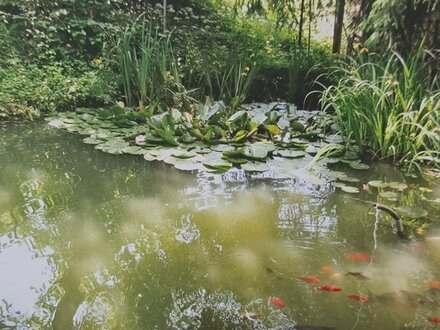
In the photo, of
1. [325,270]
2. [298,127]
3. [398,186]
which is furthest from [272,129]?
[325,270]

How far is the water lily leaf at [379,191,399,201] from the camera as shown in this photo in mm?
2641

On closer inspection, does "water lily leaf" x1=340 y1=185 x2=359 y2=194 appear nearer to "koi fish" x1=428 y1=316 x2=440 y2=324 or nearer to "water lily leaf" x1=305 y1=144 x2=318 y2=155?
"water lily leaf" x1=305 y1=144 x2=318 y2=155

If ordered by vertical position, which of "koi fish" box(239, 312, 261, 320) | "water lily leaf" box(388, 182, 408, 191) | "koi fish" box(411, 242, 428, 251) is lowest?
"koi fish" box(411, 242, 428, 251)

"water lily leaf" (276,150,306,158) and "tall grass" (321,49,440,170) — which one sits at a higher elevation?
"tall grass" (321,49,440,170)

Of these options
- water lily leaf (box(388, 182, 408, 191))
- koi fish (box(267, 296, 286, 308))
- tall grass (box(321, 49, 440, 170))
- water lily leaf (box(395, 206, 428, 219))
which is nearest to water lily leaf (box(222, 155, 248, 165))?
tall grass (box(321, 49, 440, 170))

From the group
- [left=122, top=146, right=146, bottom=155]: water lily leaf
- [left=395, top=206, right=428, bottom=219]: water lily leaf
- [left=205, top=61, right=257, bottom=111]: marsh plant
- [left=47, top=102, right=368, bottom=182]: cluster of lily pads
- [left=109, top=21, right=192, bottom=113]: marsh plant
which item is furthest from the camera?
[left=205, top=61, right=257, bottom=111]: marsh plant

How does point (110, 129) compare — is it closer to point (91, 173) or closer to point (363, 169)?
point (91, 173)

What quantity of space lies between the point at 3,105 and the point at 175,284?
2.80m

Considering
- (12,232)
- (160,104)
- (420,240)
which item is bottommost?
(420,240)

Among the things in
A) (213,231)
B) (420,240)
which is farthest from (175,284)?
(420,240)

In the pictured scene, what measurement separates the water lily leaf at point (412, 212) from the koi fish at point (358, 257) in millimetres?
461

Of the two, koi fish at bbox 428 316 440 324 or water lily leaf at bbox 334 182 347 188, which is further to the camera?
water lily leaf at bbox 334 182 347 188

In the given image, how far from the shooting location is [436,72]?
3424 millimetres

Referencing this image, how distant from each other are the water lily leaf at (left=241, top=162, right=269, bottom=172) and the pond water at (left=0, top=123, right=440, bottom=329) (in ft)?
0.20
